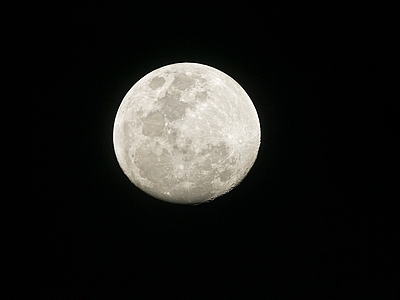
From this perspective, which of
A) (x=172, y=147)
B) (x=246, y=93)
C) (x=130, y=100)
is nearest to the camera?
(x=172, y=147)

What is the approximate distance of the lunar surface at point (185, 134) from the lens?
10.9ft

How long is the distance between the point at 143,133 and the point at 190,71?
30.2 inches

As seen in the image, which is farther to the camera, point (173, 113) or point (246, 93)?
point (246, 93)

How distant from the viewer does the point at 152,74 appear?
12.2 ft

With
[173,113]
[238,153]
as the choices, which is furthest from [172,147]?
[238,153]

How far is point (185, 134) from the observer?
3.29 metres

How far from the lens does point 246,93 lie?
153 inches

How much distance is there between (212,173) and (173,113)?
643 mm

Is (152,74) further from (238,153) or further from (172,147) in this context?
(238,153)

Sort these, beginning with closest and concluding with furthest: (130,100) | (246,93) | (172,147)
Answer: (172,147) → (130,100) → (246,93)

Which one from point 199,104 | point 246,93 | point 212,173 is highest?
point 246,93

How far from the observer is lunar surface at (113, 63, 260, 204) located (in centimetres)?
332

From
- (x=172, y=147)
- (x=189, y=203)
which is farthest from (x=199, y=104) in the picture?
(x=189, y=203)

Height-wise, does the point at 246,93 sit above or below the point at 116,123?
above
